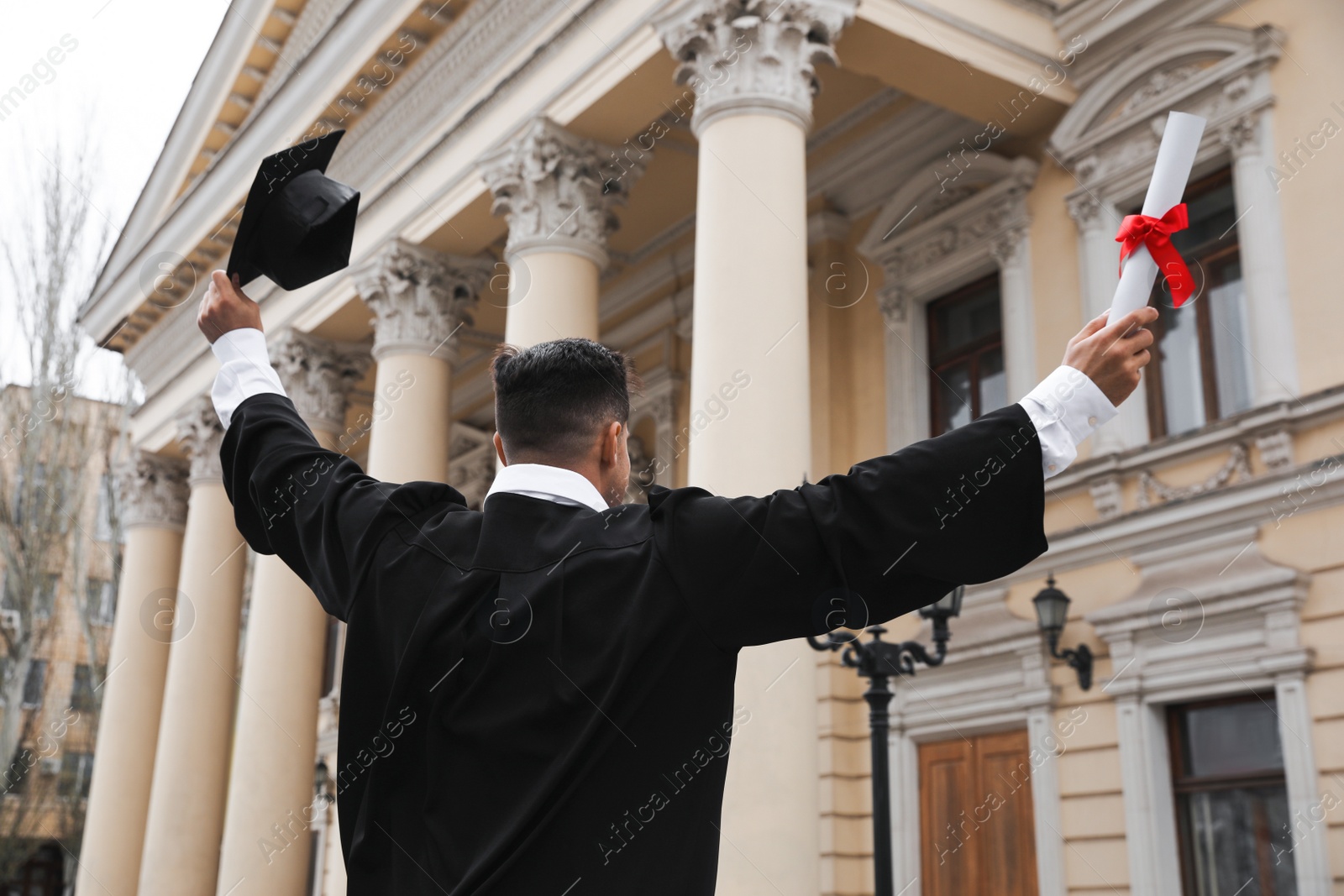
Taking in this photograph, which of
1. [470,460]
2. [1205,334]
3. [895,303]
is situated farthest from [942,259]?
[470,460]

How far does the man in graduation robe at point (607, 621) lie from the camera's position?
1894mm

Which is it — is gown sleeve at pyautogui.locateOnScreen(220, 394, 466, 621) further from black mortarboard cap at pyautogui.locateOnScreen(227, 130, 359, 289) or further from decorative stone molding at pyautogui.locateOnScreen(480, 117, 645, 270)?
decorative stone molding at pyautogui.locateOnScreen(480, 117, 645, 270)

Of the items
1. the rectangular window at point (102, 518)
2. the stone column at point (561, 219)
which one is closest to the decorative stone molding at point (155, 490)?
the stone column at point (561, 219)

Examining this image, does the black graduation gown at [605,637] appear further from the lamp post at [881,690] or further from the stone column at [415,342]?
the stone column at [415,342]

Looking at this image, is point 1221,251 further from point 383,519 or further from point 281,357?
point 281,357

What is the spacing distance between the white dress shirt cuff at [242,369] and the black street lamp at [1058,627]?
29.8ft

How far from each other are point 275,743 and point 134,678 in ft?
24.3

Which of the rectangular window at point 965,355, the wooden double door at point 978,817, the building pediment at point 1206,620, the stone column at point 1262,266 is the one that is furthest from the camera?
the rectangular window at point 965,355

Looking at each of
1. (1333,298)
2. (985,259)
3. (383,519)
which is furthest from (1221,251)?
(383,519)

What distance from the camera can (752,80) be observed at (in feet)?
31.3

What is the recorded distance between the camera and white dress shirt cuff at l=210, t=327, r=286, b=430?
2527mm

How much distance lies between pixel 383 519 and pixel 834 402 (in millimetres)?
12119

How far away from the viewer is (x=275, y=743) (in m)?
14.7

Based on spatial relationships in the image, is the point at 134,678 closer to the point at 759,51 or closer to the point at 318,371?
the point at 318,371
